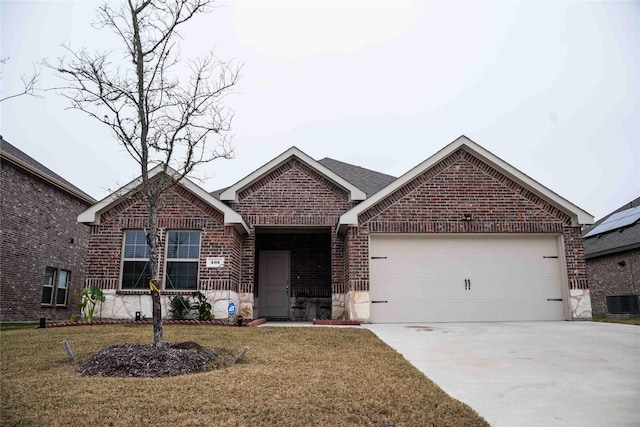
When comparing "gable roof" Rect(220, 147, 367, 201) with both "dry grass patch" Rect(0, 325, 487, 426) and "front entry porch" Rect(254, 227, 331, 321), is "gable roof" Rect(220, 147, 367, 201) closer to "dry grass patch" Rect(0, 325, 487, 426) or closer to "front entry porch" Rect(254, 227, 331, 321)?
"front entry porch" Rect(254, 227, 331, 321)

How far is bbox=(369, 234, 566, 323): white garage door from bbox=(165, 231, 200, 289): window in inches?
192

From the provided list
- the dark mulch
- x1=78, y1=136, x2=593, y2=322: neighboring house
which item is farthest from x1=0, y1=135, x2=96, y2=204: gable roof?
the dark mulch

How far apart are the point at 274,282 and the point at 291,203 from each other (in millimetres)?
2990

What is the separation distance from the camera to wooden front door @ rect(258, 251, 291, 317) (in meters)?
15.4

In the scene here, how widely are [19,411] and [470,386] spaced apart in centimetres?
443

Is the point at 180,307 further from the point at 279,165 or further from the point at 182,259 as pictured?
the point at 279,165

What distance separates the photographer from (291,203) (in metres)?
14.1

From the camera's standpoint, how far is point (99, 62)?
7.04 metres

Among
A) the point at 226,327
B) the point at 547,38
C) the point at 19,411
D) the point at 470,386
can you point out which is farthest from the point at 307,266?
the point at 19,411

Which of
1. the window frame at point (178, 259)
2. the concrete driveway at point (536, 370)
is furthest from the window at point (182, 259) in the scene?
the concrete driveway at point (536, 370)

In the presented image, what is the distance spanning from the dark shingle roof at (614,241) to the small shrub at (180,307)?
1613cm

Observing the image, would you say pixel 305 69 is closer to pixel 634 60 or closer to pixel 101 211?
pixel 101 211

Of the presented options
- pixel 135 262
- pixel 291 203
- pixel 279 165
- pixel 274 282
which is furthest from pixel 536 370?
pixel 135 262

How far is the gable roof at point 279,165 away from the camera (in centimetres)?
1404
